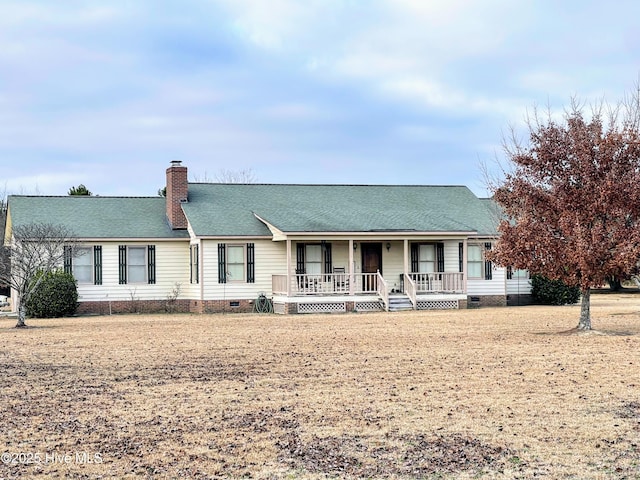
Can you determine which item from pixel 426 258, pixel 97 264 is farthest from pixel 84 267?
pixel 426 258

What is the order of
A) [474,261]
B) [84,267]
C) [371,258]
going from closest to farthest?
[84,267] → [371,258] → [474,261]

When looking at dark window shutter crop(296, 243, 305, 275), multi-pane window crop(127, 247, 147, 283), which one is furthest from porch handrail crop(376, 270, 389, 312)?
multi-pane window crop(127, 247, 147, 283)

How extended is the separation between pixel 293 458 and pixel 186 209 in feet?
82.5

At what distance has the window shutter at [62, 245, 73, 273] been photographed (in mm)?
31000

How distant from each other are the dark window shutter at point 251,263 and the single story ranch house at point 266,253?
0.15 ft

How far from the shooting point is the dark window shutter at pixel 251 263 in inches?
1273

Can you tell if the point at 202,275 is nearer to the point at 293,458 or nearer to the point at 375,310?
the point at 375,310

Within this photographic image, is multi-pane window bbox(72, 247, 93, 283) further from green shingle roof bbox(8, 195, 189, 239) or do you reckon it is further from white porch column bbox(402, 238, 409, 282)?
white porch column bbox(402, 238, 409, 282)

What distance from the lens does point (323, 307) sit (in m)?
31.4

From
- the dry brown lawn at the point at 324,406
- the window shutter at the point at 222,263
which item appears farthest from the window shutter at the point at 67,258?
the dry brown lawn at the point at 324,406

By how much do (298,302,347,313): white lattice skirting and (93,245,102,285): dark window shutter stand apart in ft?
23.8

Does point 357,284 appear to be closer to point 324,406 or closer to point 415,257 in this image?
point 415,257

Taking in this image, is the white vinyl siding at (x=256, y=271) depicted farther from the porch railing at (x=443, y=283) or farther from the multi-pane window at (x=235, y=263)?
the porch railing at (x=443, y=283)

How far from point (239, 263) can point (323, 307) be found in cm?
344
